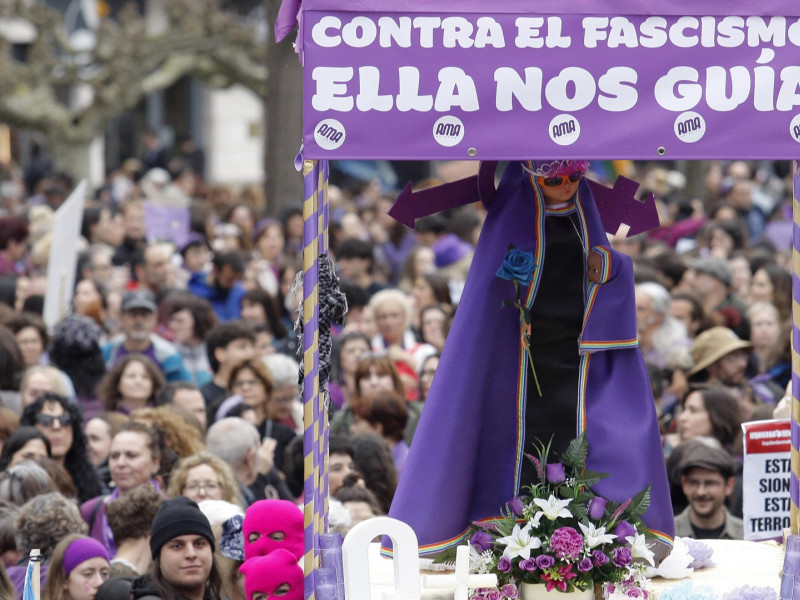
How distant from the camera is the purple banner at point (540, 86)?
15.9 ft

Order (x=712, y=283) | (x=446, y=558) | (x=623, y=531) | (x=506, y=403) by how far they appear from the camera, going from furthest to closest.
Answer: (x=712, y=283)
(x=506, y=403)
(x=446, y=558)
(x=623, y=531)

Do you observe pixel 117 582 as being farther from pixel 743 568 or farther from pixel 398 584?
pixel 743 568

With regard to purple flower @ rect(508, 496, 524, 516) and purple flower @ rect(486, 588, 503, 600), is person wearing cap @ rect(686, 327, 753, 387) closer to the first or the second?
purple flower @ rect(508, 496, 524, 516)

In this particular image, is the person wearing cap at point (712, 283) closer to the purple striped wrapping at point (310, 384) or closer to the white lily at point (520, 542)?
the white lily at point (520, 542)

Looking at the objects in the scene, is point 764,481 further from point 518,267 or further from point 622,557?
point 518,267

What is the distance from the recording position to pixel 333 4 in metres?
4.84

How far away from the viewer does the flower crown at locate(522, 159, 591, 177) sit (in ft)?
17.8

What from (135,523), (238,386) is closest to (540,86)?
(135,523)

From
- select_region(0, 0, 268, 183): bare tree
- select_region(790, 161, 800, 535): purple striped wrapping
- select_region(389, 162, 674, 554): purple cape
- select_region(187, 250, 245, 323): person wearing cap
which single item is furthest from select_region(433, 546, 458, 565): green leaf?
select_region(0, 0, 268, 183): bare tree

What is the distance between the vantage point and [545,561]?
5117 mm

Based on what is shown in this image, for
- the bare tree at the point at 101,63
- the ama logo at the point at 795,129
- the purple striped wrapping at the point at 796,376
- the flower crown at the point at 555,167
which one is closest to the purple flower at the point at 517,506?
the purple striped wrapping at the point at 796,376

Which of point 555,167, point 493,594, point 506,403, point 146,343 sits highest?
point 555,167

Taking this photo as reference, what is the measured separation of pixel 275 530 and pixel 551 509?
1028mm

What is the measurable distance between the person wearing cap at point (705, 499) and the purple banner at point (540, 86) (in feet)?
8.19
